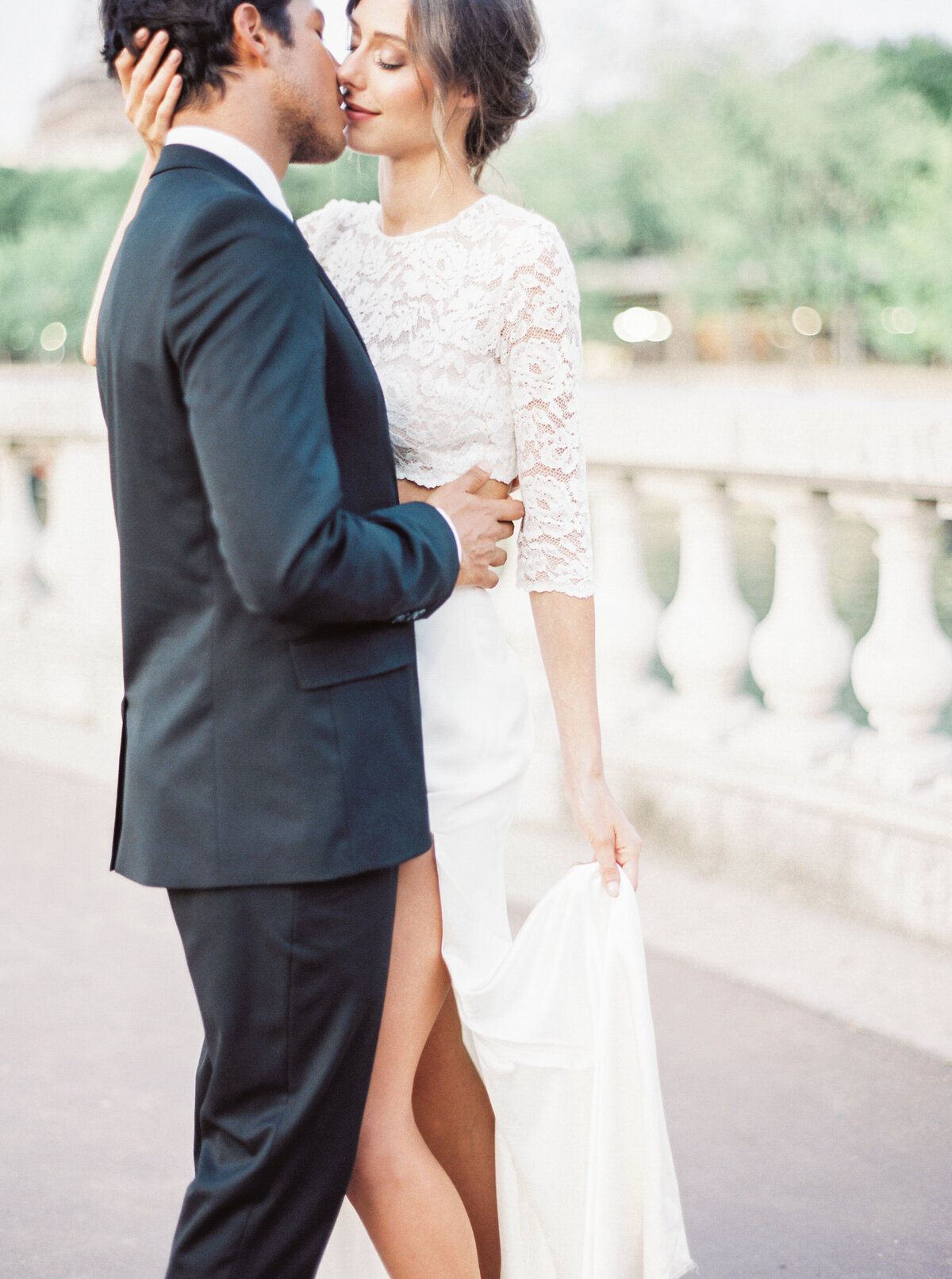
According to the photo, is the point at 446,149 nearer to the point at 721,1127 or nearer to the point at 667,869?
the point at 721,1127

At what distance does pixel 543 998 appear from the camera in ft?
6.37

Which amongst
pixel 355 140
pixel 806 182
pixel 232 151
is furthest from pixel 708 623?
pixel 806 182

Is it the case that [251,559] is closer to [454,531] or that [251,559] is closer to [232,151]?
[454,531]

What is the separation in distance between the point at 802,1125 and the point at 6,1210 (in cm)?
159

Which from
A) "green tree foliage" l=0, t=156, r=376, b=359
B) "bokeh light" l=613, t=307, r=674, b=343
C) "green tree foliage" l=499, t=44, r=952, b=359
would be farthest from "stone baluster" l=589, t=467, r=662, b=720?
"bokeh light" l=613, t=307, r=674, b=343

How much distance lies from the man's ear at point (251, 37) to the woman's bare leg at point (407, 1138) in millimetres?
983

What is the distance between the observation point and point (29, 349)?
46438mm

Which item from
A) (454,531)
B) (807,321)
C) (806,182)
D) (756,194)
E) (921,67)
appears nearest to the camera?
(454,531)

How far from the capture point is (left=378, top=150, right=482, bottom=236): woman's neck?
6.43ft

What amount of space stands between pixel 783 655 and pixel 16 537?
139 inches

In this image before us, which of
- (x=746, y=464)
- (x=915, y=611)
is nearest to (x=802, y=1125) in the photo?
(x=915, y=611)

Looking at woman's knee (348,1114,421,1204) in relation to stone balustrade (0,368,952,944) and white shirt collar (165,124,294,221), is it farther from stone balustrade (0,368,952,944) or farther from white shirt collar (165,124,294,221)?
stone balustrade (0,368,952,944)

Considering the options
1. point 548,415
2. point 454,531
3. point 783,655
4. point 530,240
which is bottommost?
point 783,655

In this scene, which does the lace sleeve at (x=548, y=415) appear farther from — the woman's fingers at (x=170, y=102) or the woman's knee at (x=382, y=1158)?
the woman's knee at (x=382, y=1158)
